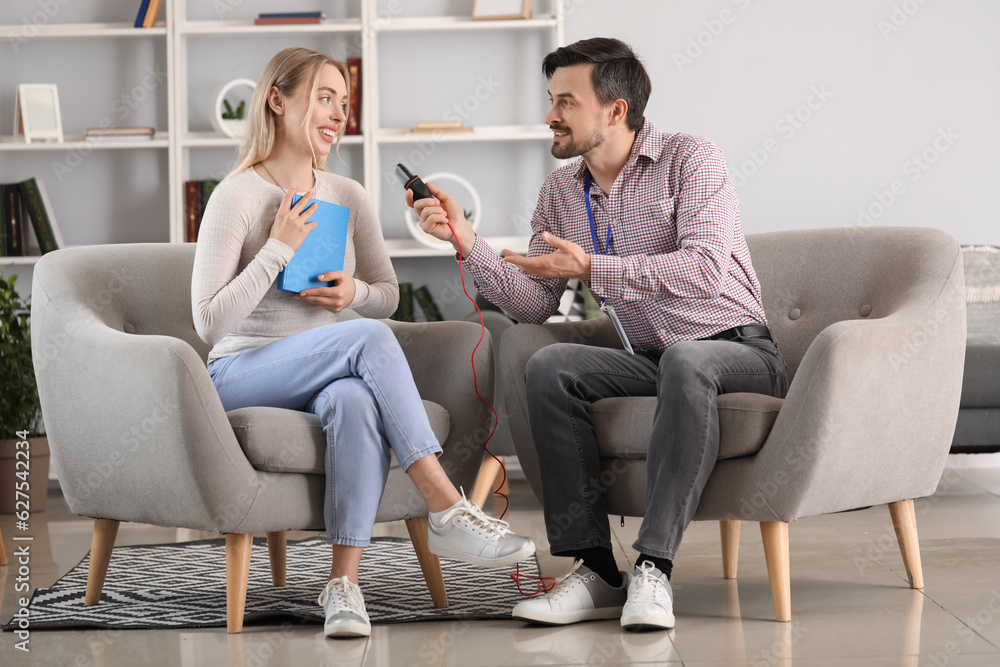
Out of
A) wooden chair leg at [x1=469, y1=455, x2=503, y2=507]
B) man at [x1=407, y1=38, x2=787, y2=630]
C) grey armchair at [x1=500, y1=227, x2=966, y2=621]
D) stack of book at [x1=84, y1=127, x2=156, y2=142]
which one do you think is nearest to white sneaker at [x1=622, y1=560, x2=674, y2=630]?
man at [x1=407, y1=38, x2=787, y2=630]

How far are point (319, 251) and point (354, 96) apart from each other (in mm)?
1982

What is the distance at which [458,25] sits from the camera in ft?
12.5

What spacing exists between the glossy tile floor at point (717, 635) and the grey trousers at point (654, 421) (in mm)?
188

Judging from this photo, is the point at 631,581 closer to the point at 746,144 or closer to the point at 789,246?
the point at 789,246

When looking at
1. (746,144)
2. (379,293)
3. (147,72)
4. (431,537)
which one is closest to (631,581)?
(431,537)

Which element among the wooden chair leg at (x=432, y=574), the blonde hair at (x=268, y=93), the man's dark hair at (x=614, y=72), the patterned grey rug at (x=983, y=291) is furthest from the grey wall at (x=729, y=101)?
the wooden chair leg at (x=432, y=574)

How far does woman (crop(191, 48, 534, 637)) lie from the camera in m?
1.78

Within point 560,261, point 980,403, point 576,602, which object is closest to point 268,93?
point 560,261

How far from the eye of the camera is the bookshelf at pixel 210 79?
379 centimetres

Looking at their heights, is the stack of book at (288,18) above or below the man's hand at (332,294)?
above

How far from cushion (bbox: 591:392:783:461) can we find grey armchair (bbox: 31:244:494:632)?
10.9 inches

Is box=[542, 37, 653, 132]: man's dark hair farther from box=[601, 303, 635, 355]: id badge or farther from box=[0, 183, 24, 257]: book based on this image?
box=[0, 183, 24, 257]: book

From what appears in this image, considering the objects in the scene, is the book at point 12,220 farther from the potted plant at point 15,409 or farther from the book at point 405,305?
the book at point 405,305

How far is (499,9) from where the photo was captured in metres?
3.81
